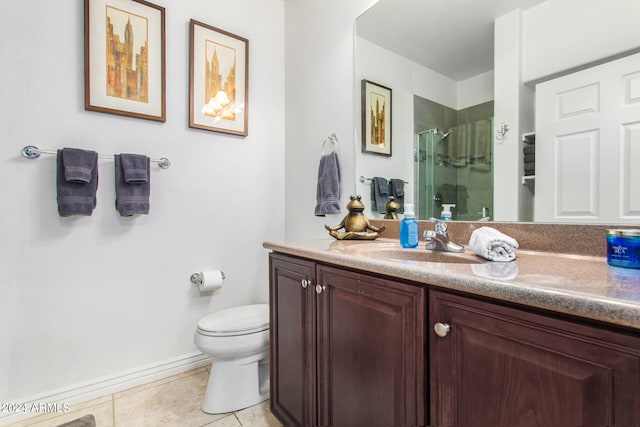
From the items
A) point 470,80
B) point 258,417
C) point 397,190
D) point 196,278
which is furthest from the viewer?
point 196,278

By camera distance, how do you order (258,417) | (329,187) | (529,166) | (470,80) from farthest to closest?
1. (329,187)
2. (258,417)
3. (470,80)
4. (529,166)

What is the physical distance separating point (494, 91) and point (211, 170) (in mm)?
1664

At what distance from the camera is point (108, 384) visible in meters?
1.69

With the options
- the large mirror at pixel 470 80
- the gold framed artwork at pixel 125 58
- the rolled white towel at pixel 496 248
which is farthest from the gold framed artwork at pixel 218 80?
the rolled white towel at pixel 496 248

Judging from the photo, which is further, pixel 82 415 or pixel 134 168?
pixel 134 168

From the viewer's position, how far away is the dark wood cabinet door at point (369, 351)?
0.77m

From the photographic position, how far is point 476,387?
65 centimetres

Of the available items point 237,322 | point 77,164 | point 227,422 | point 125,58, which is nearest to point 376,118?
point 237,322

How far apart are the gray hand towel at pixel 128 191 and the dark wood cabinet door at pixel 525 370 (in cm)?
163

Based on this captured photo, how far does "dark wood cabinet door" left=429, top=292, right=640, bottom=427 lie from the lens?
0.48 metres

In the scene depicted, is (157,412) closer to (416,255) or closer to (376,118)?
(416,255)

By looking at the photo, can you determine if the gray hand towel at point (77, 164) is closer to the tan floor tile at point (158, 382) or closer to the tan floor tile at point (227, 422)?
the tan floor tile at point (158, 382)

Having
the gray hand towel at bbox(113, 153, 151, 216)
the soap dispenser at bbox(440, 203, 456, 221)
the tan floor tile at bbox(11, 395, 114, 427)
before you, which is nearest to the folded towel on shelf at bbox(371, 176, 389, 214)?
the soap dispenser at bbox(440, 203, 456, 221)

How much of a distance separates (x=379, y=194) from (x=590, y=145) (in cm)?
92
